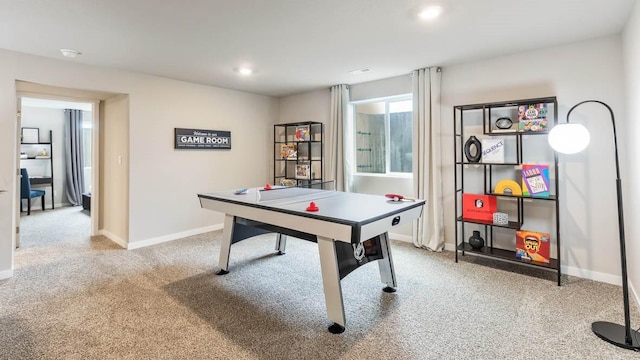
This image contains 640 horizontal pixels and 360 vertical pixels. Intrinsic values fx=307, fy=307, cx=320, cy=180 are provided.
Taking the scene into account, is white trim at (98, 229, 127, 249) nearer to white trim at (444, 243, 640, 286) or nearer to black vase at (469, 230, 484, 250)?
black vase at (469, 230, 484, 250)

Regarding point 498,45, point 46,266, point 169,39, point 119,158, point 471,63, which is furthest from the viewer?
point 119,158

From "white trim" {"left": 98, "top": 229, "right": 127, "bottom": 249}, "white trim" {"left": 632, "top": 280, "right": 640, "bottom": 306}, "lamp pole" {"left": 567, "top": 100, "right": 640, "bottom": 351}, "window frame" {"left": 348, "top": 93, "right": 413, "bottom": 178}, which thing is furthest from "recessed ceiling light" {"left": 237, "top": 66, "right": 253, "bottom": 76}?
"white trim" {"left": 632, "top": 280, "right": 640, "bottom": 306}

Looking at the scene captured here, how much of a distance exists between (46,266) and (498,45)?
17.4 feet

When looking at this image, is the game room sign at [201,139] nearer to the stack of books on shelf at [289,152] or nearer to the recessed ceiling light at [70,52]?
the stack of books on shelf at [289,152]

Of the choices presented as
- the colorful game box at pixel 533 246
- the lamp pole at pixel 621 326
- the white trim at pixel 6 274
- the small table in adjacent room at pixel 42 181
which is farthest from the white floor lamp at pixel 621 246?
the small table in adjacent room at pixel 42 181

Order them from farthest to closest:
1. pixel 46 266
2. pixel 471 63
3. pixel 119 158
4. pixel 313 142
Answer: pixel 313 142 < pixel 119 158 < pixel 471 63 < pixel 46 266

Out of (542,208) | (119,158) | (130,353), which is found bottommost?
(130,353)

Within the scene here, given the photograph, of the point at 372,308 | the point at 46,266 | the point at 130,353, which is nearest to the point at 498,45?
the point at 372,308

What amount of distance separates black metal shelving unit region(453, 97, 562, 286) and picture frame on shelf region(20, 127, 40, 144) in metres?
8.07

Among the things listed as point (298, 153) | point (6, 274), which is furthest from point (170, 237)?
point (298, 153)

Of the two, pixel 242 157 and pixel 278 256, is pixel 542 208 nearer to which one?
pixel 278 256

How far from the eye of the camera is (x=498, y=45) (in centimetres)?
306

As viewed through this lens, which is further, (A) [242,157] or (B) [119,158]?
(A) [242,157]

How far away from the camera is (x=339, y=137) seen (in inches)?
188
